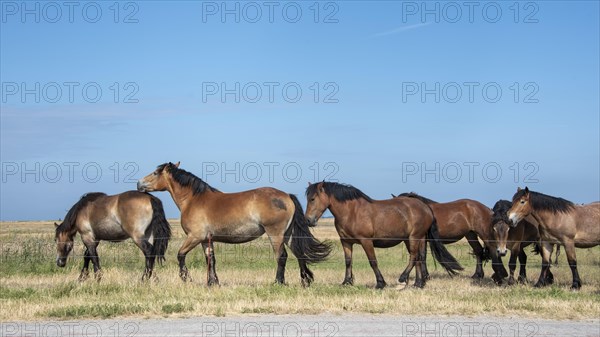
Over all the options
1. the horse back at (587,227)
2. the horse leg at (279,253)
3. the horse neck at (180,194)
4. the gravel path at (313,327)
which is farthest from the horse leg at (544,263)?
the horse neck at (180,194)

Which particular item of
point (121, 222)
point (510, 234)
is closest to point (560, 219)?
point (510, 234)

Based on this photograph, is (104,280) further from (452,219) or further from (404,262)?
(404,262)

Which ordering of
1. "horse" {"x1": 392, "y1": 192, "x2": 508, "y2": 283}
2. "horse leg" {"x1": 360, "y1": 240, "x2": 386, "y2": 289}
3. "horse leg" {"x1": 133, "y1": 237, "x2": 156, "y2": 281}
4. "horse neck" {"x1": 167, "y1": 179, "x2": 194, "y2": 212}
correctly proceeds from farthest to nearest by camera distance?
"horse" {"x1": 392, "y1": 192, "x2": 508, "y2": 283}
"horse neck" {"x1": 167, "y1": 179, "x2": 194, "y2": 212}
"horse leg" {"x1": 133, "y1": 237, "x2": 156, "y2": 281}
"horse leg" {"x1": 360, "y1": 240, "x2": 386, "y2": 289}

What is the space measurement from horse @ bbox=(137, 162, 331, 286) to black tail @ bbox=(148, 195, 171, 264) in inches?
23.7

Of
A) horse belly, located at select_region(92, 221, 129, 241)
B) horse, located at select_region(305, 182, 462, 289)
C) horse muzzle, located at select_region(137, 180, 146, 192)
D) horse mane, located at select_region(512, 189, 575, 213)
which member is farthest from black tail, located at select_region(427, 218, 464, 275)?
horse belly, located at select_region(92, 221, 129, 241)

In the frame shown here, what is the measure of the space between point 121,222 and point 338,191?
4732mm

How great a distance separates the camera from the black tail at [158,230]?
Answer: 14.0m

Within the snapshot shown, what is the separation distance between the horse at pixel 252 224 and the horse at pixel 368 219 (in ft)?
1.43

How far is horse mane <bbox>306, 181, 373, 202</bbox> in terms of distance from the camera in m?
13.3

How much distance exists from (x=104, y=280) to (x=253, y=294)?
14.0ft

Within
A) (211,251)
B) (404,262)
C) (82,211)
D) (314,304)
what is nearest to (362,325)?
(314,304)

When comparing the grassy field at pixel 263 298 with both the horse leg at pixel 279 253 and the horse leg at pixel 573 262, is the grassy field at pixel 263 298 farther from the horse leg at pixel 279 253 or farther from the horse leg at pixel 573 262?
the horse leg at pixel 279 253

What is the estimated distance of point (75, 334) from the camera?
8539 millimetres

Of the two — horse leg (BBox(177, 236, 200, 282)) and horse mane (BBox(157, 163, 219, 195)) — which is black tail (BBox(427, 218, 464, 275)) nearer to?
horse mane (BBox(157, 163, 219, 195))
